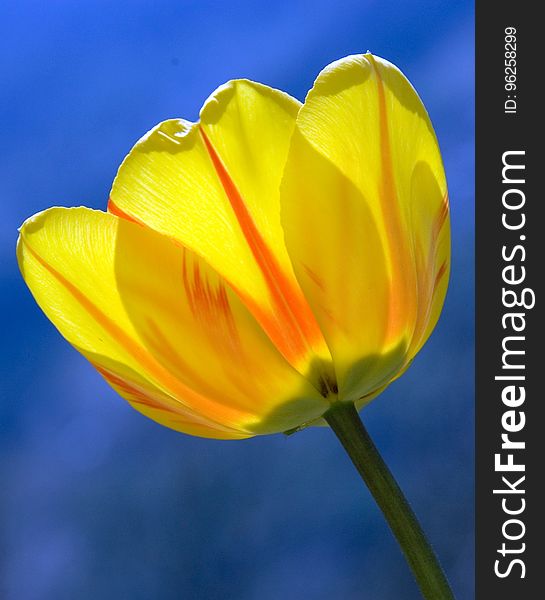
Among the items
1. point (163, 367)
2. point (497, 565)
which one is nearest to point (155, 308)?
point (163, 367)

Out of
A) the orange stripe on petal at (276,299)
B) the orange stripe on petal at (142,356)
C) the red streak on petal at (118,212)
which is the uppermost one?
the red streak on petal at (118,212)

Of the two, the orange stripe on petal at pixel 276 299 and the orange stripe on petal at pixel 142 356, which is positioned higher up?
the orange stripe on petal at pixel 276 299

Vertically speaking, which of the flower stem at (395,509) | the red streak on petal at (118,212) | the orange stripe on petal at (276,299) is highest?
the red streak on petal at (118,212)
